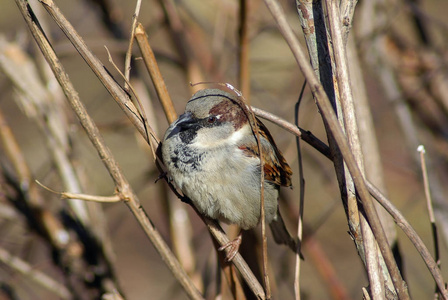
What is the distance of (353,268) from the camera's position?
6.74m

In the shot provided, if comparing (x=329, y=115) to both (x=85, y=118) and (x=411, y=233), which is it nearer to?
(x=411, y=233)

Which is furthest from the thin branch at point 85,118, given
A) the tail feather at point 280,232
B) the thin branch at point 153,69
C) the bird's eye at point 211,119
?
the tail feather at point 280,232

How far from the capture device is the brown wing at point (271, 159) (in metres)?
2.33

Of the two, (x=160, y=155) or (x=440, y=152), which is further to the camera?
(x=440, y=152)

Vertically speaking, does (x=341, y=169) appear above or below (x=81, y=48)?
below

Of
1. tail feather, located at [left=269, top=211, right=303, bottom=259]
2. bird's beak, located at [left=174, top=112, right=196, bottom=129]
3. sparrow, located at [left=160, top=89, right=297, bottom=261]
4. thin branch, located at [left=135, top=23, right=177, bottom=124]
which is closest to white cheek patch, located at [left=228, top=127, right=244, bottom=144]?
sparrow, located at [left=160, top=89, right=297, bottom=261]

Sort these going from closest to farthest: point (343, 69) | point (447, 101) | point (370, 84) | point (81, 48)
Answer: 1. point (343, 69)
2. point (81, 48)
3. point (447, 101)
4. point (370, 84)

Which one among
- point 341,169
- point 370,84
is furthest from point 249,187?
point 370,84

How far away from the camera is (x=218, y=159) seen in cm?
223

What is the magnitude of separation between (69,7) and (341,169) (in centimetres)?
976

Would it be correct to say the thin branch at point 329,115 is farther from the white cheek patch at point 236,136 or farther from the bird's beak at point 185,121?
the white cheek patch at point 236,136

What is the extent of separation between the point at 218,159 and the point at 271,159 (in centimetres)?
31

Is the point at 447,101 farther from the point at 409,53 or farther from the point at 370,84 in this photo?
the point at 370,84

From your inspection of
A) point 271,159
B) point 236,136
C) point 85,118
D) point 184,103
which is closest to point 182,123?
point 236,136
